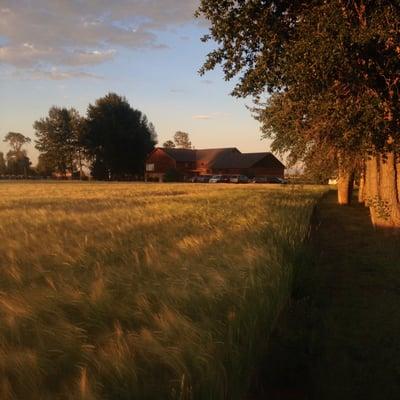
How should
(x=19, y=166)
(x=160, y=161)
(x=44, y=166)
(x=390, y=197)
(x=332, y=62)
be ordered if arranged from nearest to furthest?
(x=332, y=62), (x=390, y=197), (x=160, y=161), (x=44, y=166), (x=19, y=166)

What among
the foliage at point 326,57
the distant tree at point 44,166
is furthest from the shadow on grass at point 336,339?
the distant tree at point 44,166

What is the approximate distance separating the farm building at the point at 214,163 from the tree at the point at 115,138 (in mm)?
8013

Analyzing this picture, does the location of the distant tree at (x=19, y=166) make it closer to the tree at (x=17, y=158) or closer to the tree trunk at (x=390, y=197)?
the tree at (x=17, y=158)

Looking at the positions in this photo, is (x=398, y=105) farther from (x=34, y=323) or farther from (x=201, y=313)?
(x=34, y=323)

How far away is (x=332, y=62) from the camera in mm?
10180

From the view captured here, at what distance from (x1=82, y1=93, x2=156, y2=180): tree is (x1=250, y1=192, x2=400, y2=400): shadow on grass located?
269 ft

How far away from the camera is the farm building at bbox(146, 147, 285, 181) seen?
323ft

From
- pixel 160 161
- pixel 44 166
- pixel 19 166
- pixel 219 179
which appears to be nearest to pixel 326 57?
pixel 219 179

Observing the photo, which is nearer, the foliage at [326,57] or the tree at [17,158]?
the foliage at [326,57]

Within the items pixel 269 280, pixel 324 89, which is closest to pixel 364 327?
A: pixel 269 280

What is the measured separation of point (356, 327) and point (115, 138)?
3351 inches

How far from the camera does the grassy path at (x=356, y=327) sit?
3.74 metres

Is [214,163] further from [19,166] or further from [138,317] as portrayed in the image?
[138,317]

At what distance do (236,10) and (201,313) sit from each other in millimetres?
10203
